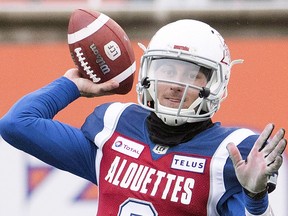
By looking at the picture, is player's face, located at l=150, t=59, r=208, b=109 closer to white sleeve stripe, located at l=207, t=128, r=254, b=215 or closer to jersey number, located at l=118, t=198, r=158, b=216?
white sleeve stripe, located at l=207, t=128, r=254, b=215

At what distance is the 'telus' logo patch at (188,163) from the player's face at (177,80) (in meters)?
0.16

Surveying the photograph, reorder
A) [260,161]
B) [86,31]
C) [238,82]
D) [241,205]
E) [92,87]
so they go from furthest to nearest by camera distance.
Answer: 1. [238,82]
2. [86,31]
3. [92,87]
4. [241,205]
5. [260,161]

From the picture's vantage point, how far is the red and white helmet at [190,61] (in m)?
2.93

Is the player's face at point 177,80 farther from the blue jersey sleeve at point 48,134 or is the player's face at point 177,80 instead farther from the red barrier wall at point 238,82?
the red barrier wall at point 238,82

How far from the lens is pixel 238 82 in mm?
5211

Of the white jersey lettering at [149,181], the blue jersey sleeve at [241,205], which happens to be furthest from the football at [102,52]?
the blue jersey sleeve at [241,205]

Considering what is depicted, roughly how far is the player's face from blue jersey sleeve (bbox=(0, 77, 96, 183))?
30 centimetres

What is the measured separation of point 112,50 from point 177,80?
1.16 ft

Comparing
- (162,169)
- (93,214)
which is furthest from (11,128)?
(93,214)

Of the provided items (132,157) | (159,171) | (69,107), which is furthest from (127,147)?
(69,107)

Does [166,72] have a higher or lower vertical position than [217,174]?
higher

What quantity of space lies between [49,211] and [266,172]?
9.08ft

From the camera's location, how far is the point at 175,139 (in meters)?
2.95

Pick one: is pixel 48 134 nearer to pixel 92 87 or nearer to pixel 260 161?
pixel 92 87
